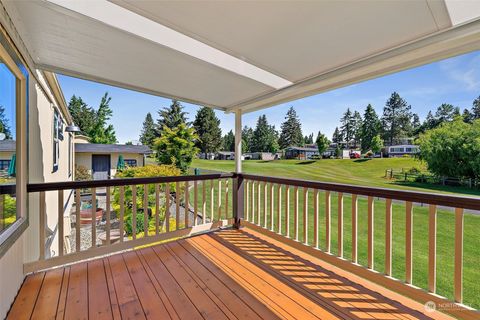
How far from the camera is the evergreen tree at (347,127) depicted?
3.51 metres

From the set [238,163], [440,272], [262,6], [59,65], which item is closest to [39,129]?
[59,65]

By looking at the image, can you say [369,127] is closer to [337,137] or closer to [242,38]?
[337,137]

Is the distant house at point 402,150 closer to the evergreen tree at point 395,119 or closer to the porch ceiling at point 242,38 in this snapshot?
the evergreen tree at point 395,119

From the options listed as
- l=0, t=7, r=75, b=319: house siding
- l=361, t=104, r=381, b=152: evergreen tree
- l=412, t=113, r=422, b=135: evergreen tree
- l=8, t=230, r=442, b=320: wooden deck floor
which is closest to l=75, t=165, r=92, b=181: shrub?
l=0, t=7, r=75, b=319: house siding

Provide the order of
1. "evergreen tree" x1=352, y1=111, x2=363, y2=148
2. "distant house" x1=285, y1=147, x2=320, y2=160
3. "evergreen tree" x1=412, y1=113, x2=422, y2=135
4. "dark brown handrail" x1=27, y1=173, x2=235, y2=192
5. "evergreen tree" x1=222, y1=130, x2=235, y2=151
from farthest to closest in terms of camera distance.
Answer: "evergreen tree" x1=222, y1=130, x2=235, y2=151 → "distant house" x1=285, y1=147, x2=320, y2=160 → "evergreen tree" x1=352, y1=111, x2=363, y2=148 → "evergreen tree" x1=412, y1=113, x2=422, y2=135 → "dark brown handrail" x1=27, y1=173, x2=235, y2=192

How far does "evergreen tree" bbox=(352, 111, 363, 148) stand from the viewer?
3345 mm

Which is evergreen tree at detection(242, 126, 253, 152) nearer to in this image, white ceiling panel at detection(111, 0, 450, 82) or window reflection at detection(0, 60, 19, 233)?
white ceiling panel at detection(111, 0, 450, 82)

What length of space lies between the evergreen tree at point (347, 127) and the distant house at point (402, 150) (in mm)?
615

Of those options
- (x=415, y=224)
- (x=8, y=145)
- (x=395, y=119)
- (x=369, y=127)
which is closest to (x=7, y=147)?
(x=8, y=145)

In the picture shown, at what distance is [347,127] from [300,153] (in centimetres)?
86

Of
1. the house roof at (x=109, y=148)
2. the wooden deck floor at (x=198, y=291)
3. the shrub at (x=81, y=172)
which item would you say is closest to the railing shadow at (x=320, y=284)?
the wooden deck floor at (x=198, y=291)

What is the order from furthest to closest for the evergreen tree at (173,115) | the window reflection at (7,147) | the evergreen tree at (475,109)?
the evergreen tree at (173,115), the evergreen tree at (475,109), the window reflection at (7,147)

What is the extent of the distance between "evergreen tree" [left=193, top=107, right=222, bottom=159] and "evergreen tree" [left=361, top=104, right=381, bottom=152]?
5560 mm

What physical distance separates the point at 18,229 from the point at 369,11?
3378 mm
